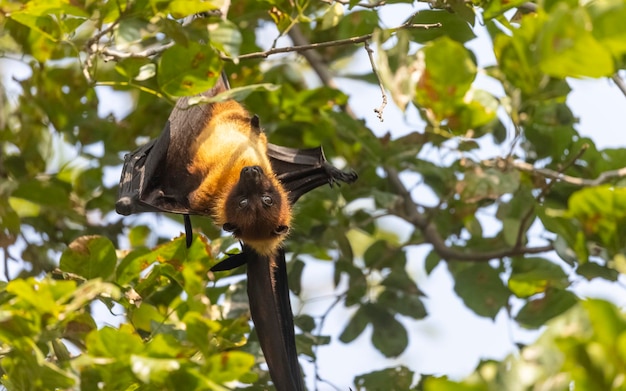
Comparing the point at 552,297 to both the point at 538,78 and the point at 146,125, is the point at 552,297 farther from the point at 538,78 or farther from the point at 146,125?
the point at 146,125

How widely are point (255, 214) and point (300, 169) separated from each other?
0.51m

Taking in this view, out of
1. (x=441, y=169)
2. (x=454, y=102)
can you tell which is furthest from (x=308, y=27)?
(x=454, y=102)

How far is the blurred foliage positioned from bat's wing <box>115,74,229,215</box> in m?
0.31

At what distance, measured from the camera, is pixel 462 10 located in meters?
5.21

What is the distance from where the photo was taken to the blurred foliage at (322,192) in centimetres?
357

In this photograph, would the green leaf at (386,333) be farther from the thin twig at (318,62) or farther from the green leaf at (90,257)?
the green leaf at (90,257)

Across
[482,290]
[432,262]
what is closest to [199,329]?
[482,290]

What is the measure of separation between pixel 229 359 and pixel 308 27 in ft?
15.5

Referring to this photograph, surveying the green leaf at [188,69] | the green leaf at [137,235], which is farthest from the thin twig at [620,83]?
the green leaf at [137,235]

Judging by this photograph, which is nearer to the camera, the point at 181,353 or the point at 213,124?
the point at 181,353

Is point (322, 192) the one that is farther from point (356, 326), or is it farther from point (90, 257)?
point (90, 257)

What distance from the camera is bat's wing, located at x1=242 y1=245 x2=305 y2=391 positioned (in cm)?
602

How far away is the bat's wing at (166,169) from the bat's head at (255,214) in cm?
36

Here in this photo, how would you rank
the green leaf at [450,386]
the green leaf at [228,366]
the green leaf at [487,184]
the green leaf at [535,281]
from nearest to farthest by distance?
the green leaf at [450,386]
the green leaf at [228,366]
the green leaf at [535,281]
the green leaf at [487,184]
